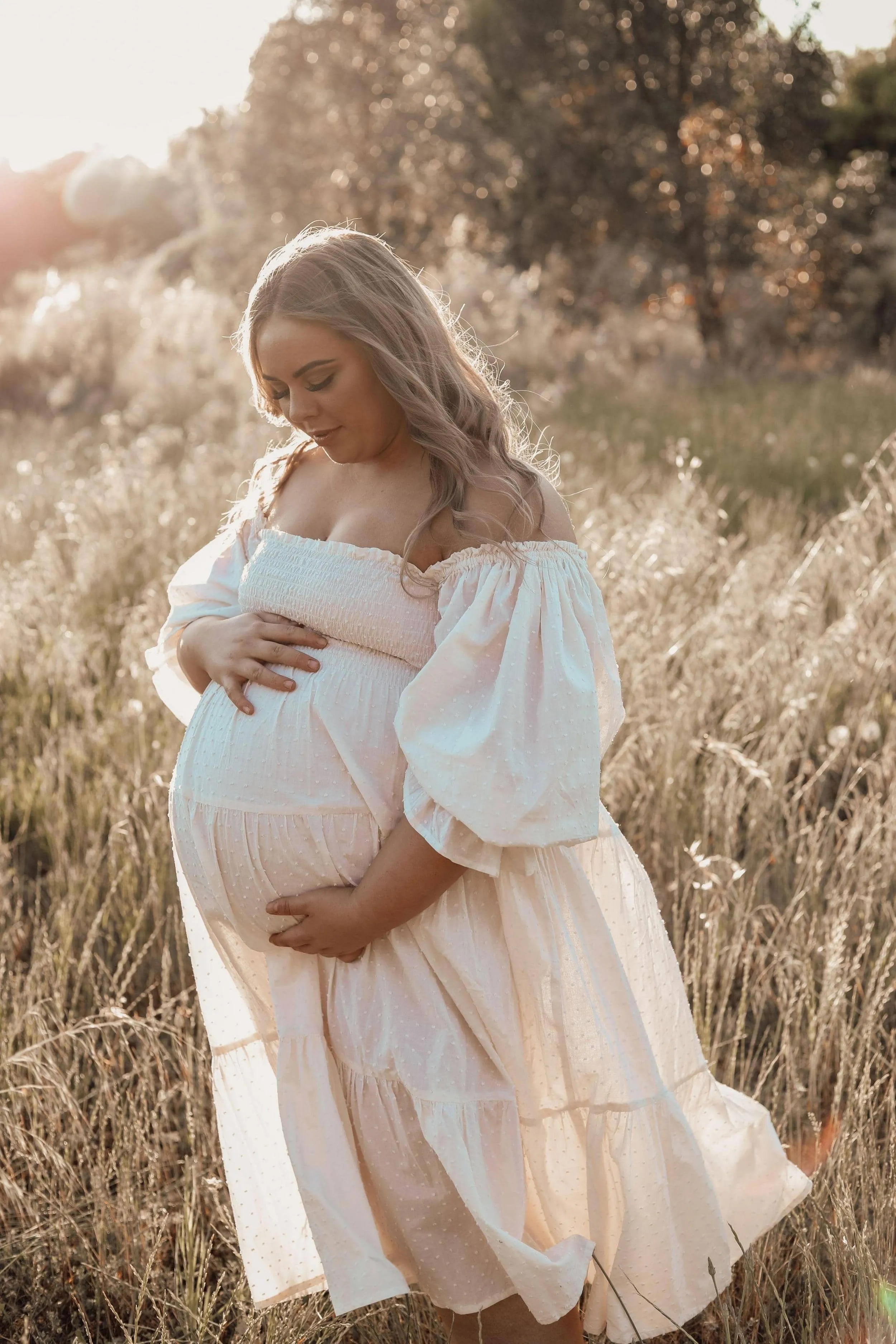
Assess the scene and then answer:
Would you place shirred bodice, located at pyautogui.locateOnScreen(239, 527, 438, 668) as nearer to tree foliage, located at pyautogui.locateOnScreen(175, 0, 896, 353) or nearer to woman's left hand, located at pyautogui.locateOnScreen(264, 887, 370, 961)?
woman's left hand, located at pyautogui.locateOnScreen(264, 887, 370, 961)

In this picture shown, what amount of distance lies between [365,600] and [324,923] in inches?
18.6

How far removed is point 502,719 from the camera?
1.51 m

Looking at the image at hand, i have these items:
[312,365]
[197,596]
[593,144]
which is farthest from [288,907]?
[593,144]

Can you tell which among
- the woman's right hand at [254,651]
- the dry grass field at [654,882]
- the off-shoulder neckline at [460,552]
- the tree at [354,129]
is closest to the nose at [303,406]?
the off-shoulder neckline at [460,552]

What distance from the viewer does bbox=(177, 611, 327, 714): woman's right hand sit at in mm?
1689

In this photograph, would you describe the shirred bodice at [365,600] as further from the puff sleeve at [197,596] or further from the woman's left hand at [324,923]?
the woman's left hand at [324,923]

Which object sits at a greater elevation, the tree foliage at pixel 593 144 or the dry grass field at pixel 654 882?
the tree foliage at pixel 593 144

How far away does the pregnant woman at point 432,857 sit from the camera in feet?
5.06

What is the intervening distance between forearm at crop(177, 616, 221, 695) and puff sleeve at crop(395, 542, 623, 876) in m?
0.49

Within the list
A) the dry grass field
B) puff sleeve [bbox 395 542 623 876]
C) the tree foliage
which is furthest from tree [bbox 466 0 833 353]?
puff sleeve [bbox 395 542 623 876]

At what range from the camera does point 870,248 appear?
18.2 m

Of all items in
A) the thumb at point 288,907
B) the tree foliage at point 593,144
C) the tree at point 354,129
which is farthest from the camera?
the tree at point 354,129

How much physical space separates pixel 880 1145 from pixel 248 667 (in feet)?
5.12

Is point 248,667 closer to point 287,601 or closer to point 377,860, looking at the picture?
point 287,601
